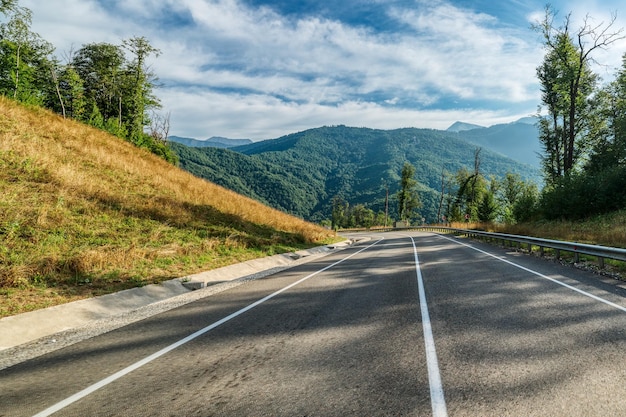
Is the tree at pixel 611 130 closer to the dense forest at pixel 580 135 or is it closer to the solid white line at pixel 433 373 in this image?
the dense forest at pixel 580 135

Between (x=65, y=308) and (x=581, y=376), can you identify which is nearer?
(x=581, y=376)

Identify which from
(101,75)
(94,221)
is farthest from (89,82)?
(94,221)

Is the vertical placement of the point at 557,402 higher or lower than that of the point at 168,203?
lower

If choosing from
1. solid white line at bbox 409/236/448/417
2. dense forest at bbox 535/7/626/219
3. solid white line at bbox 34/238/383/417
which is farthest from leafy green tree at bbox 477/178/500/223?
solid white line at bbox 34/238/383/417

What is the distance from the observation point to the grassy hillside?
8.61 meters

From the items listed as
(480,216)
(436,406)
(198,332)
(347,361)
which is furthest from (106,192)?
(480,216)

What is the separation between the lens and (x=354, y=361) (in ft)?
13.0

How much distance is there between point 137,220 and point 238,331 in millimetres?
11034

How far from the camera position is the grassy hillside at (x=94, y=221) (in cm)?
861

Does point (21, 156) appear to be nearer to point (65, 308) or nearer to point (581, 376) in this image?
point (65, 308)

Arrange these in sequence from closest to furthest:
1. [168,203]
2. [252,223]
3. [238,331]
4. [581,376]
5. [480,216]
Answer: [581,376]
[238,331]
[168,203]
[252,223]
[480,216]

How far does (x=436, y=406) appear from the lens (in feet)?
9.46

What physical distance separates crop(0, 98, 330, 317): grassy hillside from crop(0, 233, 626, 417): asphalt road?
3696mm

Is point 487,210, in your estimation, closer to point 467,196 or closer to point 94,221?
point 467,196
